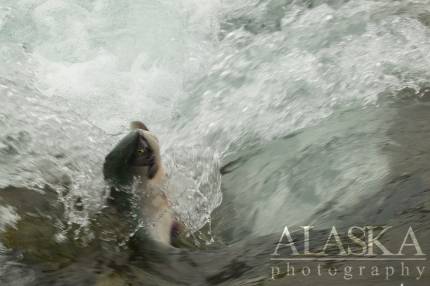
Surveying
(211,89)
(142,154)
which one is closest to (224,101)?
(211,89)

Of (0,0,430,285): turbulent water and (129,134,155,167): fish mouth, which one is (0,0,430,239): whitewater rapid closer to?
(0,0,430,285): turbulent water

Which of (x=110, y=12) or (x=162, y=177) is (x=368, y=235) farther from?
(x=110, y=12)

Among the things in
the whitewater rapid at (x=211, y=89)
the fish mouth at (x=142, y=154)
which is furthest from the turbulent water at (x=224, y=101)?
the fish mouth at (x=142, y=154)

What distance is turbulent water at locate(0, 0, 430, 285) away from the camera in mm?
3484

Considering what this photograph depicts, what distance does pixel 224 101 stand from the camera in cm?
504

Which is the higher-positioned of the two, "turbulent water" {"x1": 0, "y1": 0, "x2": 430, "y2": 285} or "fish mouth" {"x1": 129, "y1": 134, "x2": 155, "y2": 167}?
"fish mouth" {"x1": 129, "y1": 134, "x2": 155, "y2": 167}

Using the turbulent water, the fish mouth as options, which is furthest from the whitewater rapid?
the fish mouth

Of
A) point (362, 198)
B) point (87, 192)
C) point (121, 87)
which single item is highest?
point (87, 192)

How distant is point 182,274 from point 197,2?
4584 mm

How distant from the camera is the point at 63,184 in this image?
3.40 m

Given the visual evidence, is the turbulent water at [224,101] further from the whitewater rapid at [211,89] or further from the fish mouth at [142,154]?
the fish mouth at [142,154]

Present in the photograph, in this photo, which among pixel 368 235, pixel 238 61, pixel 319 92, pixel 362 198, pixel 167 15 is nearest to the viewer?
pixel 368 235

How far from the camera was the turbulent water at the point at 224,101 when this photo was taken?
3484 mm

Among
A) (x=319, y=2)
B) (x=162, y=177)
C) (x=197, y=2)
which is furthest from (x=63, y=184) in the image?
(x=197, y=2)
